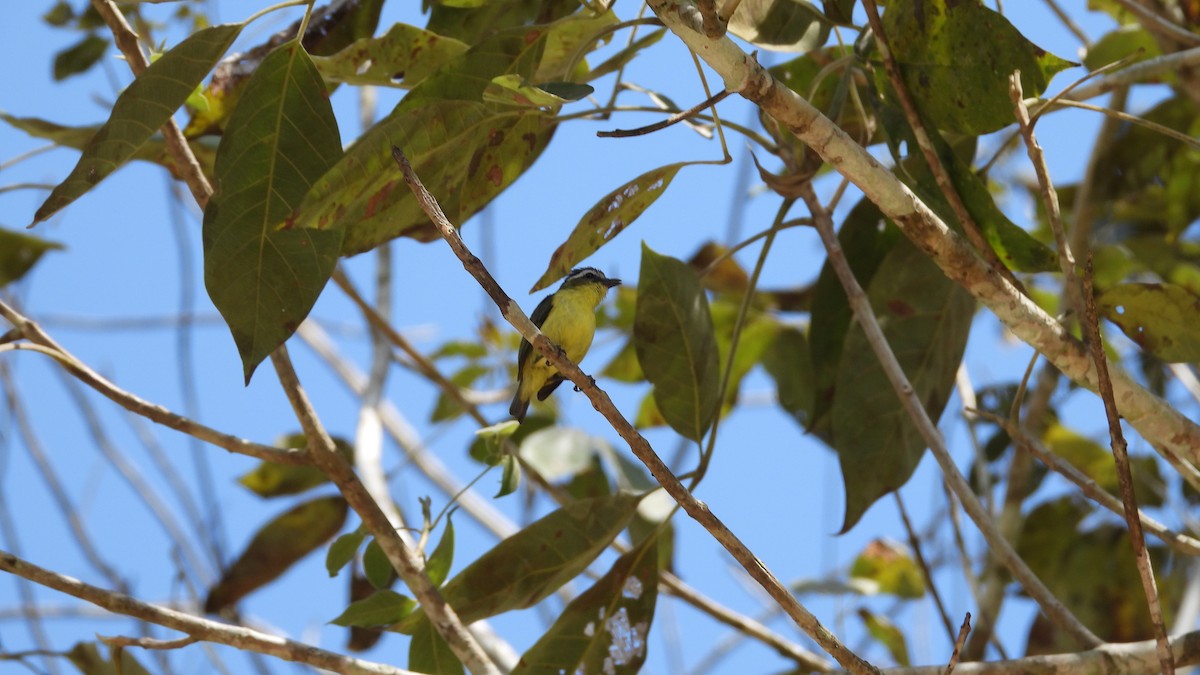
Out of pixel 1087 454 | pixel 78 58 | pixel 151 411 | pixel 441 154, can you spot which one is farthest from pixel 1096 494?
pixel 78 58

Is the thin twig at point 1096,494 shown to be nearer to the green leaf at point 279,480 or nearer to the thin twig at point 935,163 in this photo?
the thin twig at point 935,163

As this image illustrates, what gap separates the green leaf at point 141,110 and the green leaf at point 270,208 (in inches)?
4.1

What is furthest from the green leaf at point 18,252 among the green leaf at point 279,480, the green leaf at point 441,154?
the green leaf at point 441,154

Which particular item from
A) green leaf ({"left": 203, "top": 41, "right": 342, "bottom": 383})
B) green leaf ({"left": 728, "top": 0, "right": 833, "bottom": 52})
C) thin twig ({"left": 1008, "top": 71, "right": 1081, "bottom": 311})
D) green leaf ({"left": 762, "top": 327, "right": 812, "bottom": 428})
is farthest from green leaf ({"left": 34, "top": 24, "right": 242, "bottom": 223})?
green leaf ({"left": 762, "top": 327, "right": 812, "bottom": 428})

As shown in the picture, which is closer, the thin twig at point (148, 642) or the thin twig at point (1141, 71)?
the thin twig at point (148, 642)

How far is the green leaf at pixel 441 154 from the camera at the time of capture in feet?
6.84

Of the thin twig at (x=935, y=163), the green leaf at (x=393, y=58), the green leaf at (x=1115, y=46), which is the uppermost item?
the green leaf at (x=1115, y=46)

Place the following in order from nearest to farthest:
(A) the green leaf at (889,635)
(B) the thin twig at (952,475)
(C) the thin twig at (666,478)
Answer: (C) the thin twig at (666,478) → (B) the thin twig at (952,475) → (A) the green leaf at (889,635)

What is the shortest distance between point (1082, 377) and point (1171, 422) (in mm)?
161

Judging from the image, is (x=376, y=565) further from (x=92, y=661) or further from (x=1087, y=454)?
(x=1087, y=454)

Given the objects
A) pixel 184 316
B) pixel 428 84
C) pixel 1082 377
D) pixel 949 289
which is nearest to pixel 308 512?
pixel 184 316

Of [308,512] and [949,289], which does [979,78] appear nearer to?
[949,289]

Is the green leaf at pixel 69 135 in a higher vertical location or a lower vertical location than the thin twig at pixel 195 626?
higher

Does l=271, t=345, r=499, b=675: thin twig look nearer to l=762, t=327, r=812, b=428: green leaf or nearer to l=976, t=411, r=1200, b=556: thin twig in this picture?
l=976, t=411, r=1200, b=556: thin twig
